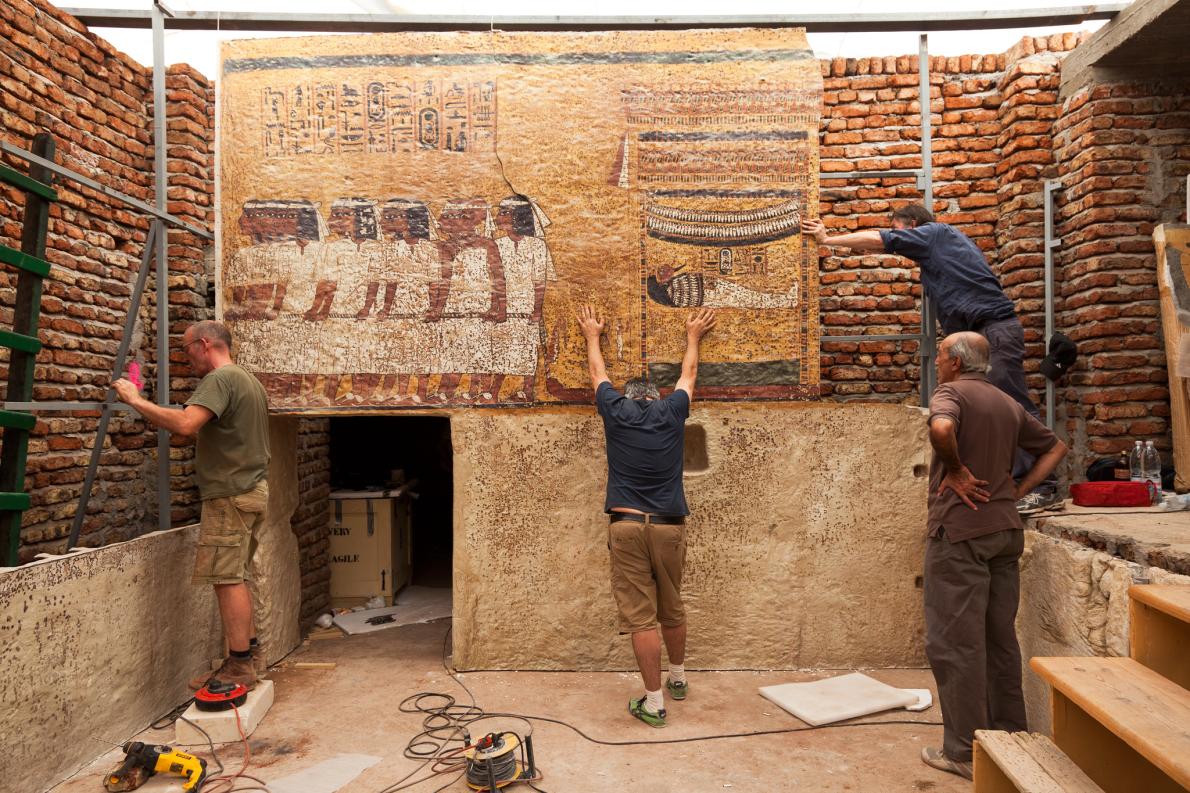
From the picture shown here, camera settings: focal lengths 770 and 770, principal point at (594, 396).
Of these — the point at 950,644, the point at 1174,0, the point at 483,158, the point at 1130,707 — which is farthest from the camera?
the point at 483,158

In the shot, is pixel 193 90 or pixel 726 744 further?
pixel 193 90

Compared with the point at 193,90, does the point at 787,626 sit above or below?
below

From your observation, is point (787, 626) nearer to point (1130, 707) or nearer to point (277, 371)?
point (1130, 707)

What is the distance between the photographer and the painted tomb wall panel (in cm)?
486

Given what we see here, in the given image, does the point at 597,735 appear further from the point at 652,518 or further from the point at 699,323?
the point at 699,323

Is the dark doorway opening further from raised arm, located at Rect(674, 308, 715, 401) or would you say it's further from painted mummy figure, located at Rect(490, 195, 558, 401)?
raised arm, located at Rect(674, 308, 715, 401)

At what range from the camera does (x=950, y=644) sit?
11.2 feet

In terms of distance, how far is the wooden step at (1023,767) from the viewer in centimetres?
248

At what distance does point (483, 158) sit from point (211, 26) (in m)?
2.04

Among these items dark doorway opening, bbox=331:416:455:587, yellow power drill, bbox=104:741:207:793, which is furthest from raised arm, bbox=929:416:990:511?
dark doorway opening, bbox=331:416:455:587

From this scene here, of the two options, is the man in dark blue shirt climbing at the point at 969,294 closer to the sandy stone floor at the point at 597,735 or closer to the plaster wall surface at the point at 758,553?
the plaster wall surface at the point at 758,553

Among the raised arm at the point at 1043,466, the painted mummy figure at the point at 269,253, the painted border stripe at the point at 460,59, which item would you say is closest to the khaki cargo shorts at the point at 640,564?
the raised arm at the point at 1043,466

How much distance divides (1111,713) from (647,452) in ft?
7.61

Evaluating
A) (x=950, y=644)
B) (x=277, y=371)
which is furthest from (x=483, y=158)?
(x=950, y=644)
